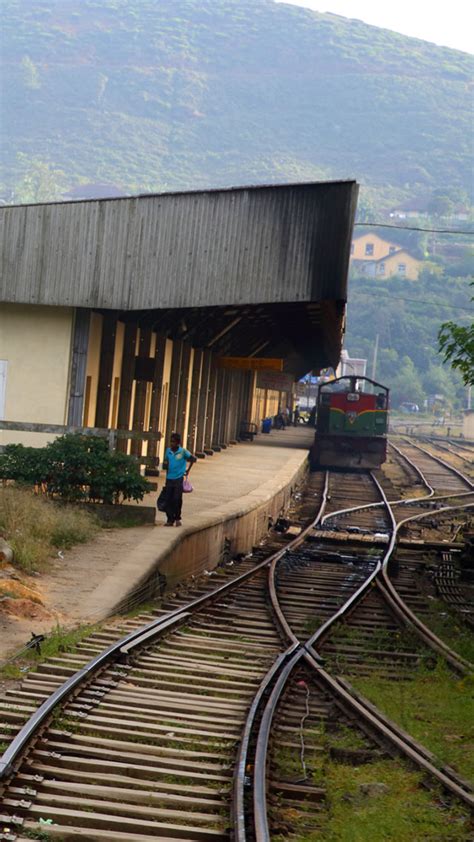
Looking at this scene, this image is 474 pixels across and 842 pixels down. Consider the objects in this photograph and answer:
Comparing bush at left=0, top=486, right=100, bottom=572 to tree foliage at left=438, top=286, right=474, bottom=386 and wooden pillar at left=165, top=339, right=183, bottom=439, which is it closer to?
tree foliage at left=438, top=286, right=474, bottom=386

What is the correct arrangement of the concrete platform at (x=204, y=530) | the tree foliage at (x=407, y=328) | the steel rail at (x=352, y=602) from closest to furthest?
the steel rail at (x=352, y=602) < the concrete platform at (x=204, y=530) < the tree foliage at (x=407, y=328)

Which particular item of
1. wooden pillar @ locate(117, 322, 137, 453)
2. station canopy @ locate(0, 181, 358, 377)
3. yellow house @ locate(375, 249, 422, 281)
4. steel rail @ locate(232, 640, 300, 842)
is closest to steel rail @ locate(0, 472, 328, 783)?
steel rail @ locate(232, 640, 300, 842)

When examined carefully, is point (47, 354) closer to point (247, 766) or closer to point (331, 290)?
point (331, 290)

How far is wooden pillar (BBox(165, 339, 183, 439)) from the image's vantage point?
2786cm

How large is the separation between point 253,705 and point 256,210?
1346 cm

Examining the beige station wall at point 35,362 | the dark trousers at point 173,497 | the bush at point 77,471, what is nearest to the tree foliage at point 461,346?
the dark trousers at point 173,497

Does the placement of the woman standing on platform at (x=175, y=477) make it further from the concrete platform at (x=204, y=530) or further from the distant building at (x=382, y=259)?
the distant building at (x=382, y=259)

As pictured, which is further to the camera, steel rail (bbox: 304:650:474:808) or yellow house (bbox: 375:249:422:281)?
yellow house (bbox: 375:249:422:281)

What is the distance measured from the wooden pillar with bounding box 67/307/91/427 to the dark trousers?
4134mm

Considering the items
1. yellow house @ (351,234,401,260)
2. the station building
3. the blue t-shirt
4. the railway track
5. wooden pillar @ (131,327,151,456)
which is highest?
yellow house @ (351,234,401,260)

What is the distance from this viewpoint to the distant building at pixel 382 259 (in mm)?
185000

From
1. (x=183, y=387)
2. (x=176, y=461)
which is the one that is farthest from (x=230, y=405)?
(x=176, y=461)

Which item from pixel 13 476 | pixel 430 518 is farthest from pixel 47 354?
pixel 430 518

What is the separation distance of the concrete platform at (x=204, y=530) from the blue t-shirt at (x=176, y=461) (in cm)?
78
